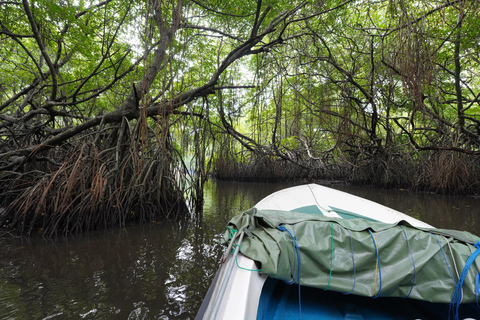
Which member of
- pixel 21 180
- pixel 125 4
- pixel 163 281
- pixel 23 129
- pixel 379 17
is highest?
pixel 379 17

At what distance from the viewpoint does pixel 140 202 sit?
4418 mm

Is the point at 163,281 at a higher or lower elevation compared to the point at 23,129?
lower

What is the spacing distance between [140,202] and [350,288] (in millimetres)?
3850

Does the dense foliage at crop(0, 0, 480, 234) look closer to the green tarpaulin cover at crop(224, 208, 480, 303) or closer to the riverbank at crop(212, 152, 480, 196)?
the riverbank at crop(212, 152, 480, 196)

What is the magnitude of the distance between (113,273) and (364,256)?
95.5 inches

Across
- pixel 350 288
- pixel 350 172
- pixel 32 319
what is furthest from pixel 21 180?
pixel 350 172

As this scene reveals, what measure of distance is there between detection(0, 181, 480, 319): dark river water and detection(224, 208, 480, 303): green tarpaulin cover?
92 cm

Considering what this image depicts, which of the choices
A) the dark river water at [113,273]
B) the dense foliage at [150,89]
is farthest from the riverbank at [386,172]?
the dark river water at [113,273]

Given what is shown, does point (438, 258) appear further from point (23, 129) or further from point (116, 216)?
point (23, 129)

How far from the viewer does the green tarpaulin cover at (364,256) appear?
5.11 feet

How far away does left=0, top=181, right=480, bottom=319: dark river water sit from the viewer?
Result: 6.23 ft

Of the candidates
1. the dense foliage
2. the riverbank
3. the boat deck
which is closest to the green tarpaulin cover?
the boat deck

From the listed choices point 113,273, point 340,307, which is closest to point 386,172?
point 340,307

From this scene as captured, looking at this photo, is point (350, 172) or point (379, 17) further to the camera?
point (350, 172)
